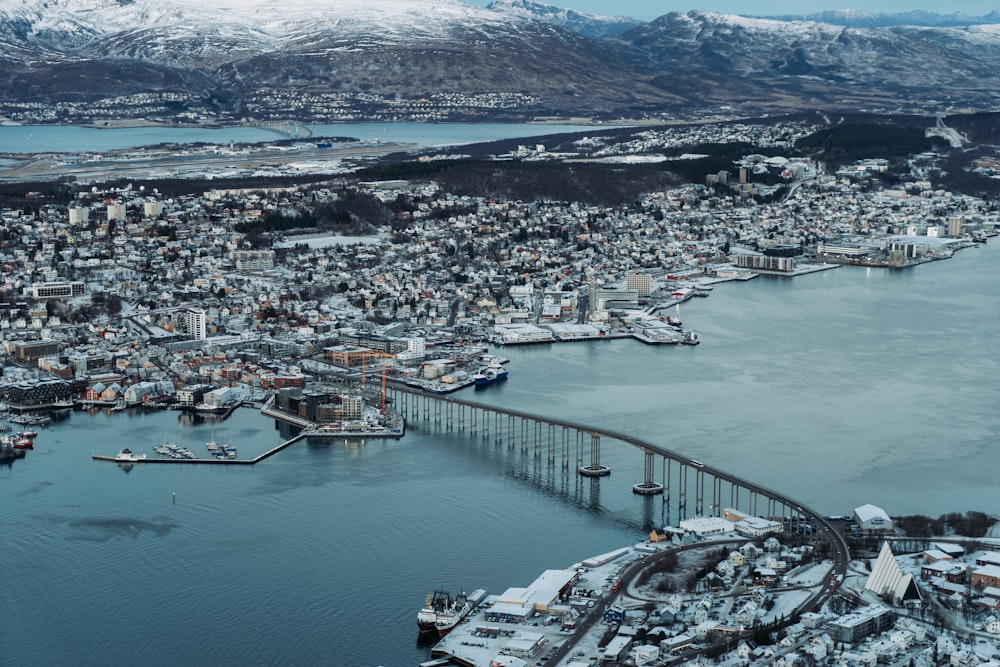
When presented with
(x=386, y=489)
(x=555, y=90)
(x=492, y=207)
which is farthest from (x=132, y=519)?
(x=555, y=90)

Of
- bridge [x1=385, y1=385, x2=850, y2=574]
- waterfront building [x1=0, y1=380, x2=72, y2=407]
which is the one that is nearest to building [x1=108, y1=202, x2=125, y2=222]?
waterfront building [x1=0, y1=380, x2=72, y2=407]

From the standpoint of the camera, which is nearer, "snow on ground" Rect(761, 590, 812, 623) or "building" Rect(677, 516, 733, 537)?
"snow on ground" Rect(761, 590, 812, 623)

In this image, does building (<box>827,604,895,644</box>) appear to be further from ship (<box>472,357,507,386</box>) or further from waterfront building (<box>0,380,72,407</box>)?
waterfront building (<box>0,380,72,407</box>)

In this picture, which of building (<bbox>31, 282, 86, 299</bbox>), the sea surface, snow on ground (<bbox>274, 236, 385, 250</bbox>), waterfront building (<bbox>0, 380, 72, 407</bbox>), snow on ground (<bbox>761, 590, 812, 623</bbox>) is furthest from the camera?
the sea surface

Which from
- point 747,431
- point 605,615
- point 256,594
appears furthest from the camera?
point 747,431

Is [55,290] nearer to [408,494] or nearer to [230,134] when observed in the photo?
[408,494]

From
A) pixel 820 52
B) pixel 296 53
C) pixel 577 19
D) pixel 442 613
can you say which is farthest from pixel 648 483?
pixel 577 19

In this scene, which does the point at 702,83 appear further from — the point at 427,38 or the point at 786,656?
→ the point at 786,656
